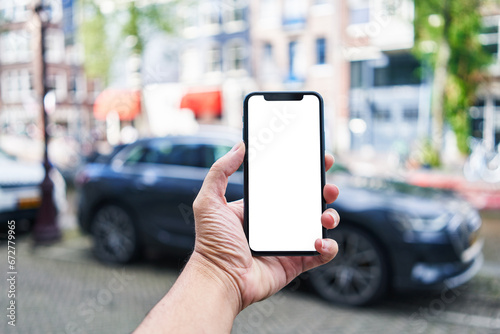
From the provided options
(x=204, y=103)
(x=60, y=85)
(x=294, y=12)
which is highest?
(x=294, y=12)

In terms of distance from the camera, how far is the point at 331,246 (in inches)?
56.8

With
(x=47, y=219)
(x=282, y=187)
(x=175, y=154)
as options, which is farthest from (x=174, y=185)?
(x=282, y=187)

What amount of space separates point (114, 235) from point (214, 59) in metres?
19.8

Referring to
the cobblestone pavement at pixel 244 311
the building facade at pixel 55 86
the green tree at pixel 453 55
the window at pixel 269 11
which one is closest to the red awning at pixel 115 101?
the building facade at pixel 55 86

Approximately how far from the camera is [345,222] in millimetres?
3402

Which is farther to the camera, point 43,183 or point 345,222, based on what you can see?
point 43,183

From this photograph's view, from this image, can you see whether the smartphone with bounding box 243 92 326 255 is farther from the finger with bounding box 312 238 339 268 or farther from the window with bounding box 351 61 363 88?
the window with bounding box 351 61 363 88

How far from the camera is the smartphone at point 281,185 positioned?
4.93 ft

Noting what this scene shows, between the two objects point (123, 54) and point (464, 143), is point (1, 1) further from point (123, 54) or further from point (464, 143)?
point (464, 143)

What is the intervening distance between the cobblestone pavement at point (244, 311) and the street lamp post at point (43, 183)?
119 centimetres

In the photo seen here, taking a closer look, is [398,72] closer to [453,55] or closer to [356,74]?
[356,74]

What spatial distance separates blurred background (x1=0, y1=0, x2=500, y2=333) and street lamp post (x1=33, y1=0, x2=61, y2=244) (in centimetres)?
2

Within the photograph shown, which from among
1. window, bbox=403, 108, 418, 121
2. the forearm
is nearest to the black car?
the forearm

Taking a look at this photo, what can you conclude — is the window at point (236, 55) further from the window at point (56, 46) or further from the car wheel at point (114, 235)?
the car wheel at point (114, 235)
